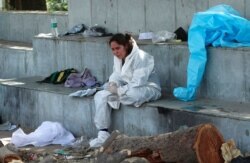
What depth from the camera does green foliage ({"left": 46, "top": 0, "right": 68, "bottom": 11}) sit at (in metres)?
16.8

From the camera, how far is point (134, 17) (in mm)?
10586

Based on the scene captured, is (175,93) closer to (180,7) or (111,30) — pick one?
(180,7)

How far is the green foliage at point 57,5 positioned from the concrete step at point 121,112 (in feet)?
17.3

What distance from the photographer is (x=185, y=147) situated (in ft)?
23.2

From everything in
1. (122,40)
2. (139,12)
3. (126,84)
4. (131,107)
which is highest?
(139,12)

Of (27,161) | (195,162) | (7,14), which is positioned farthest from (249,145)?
(7,14)

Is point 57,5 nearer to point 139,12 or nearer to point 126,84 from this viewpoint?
point 139,12

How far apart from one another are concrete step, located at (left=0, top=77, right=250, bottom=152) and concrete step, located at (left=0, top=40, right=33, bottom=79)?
59 cm

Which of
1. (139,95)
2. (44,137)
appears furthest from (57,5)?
(139,95)

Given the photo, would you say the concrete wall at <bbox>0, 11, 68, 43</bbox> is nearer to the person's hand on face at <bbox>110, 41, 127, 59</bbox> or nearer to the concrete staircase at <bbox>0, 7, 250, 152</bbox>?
the concrete staircase at <bbox>0, 7, 250, 152</bbox>

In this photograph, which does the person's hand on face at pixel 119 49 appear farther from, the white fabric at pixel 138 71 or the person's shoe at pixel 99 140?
the person's shoe at pixel 99 140

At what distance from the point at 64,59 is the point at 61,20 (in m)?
2.14

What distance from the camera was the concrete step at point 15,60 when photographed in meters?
12.3

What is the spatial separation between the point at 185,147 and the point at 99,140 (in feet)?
6.58
